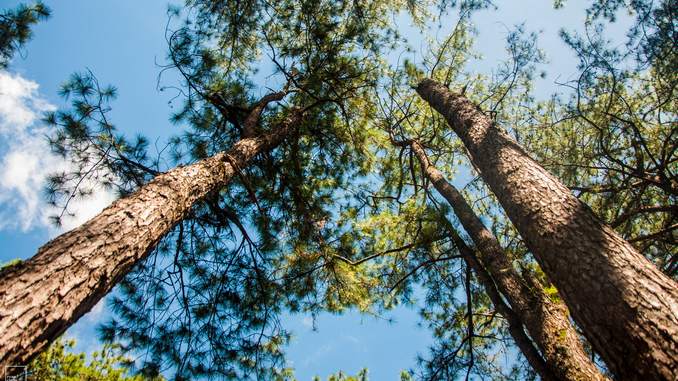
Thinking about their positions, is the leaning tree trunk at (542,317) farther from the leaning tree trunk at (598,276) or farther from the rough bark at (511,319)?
the leaning tree trunk at (598,276)

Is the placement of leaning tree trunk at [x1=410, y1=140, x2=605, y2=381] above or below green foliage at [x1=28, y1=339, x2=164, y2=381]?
below

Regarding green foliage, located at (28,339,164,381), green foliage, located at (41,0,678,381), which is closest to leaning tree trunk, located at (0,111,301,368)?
green foliage, located at (41,0,678,381)

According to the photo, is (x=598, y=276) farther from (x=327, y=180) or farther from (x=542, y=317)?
(x=327, y=180)

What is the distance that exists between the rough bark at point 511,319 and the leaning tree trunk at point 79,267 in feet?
8.45

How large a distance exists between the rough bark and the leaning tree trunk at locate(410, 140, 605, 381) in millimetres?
61

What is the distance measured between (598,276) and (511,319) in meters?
1.27

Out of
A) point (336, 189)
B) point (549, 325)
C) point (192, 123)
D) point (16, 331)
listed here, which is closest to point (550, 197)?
point (549, 325)

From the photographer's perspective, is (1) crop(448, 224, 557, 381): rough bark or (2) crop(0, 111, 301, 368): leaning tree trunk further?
(1) crop(448, 224, 557, 381): rough bark

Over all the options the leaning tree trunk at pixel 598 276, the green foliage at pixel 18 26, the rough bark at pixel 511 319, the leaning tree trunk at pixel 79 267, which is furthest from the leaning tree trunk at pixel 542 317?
Result: the green foliage at pixel 18 26

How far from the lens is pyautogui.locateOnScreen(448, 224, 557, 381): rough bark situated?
2.46 m

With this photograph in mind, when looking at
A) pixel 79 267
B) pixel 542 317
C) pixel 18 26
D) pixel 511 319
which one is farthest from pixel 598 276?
pixel 18 26

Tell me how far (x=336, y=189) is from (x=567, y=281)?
418cm

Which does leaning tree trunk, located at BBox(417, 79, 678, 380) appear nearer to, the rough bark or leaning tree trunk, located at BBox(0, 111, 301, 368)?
the rough bark

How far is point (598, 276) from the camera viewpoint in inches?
67.9
